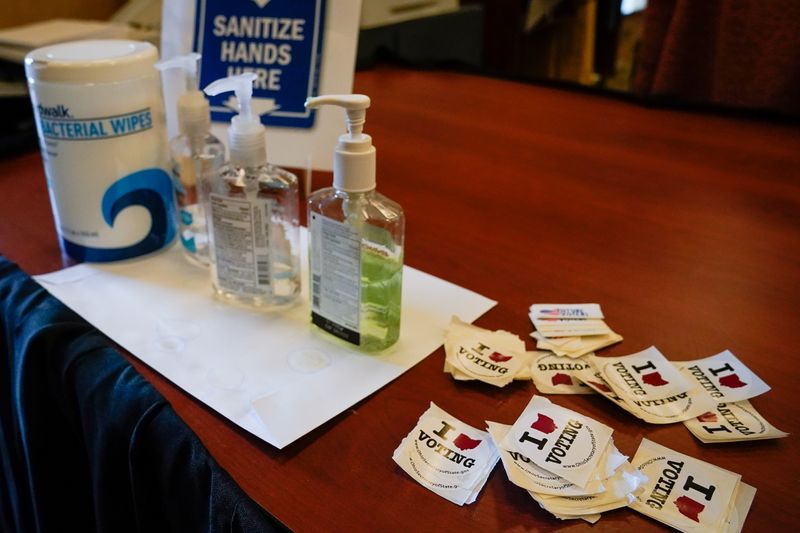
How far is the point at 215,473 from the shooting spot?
41 centimetres

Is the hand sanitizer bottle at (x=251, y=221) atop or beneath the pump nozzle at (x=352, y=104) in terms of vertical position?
beneath

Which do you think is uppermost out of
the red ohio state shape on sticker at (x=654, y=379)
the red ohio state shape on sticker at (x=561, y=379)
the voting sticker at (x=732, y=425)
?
the red ohio state shape on sticker at (x=654, y=379)

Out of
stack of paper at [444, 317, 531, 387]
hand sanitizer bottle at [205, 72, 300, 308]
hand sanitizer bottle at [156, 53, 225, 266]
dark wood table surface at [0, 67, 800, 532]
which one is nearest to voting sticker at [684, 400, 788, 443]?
dark wood table surface at [0, 67, 800, 532]

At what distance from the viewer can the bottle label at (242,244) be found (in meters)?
0.54

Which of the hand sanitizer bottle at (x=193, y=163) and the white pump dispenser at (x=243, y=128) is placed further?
the hand sanitizer bottle at (x=193, y=163)

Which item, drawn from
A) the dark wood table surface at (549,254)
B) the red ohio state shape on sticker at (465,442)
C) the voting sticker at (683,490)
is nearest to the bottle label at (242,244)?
the dark wood table surface at (549,254)

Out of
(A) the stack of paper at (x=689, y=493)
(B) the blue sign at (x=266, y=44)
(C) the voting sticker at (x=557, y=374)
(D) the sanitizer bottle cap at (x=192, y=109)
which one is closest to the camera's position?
(A) the stack of paper at (x=689, y=493)

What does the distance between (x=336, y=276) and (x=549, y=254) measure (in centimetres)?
26

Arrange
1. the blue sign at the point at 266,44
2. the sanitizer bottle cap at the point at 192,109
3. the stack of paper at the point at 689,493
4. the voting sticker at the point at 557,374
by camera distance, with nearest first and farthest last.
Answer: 1. the stack of paper at the point at 689,493
2. the voting sticker at the point at 557,374
3. the sanitizer bottle cap at the point at 192,109
4. the blue sign at the point at 266,44

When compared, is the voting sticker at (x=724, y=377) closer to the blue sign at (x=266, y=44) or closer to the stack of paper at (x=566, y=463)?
the stack of paper at (x=566, y=463)

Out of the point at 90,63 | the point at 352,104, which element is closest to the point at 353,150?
the point at 352,104

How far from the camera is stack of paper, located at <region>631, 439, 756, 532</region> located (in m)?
0.39

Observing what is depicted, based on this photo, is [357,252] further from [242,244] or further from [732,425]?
[732,425]

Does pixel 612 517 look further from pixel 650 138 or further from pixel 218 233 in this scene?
pixel 650 138
